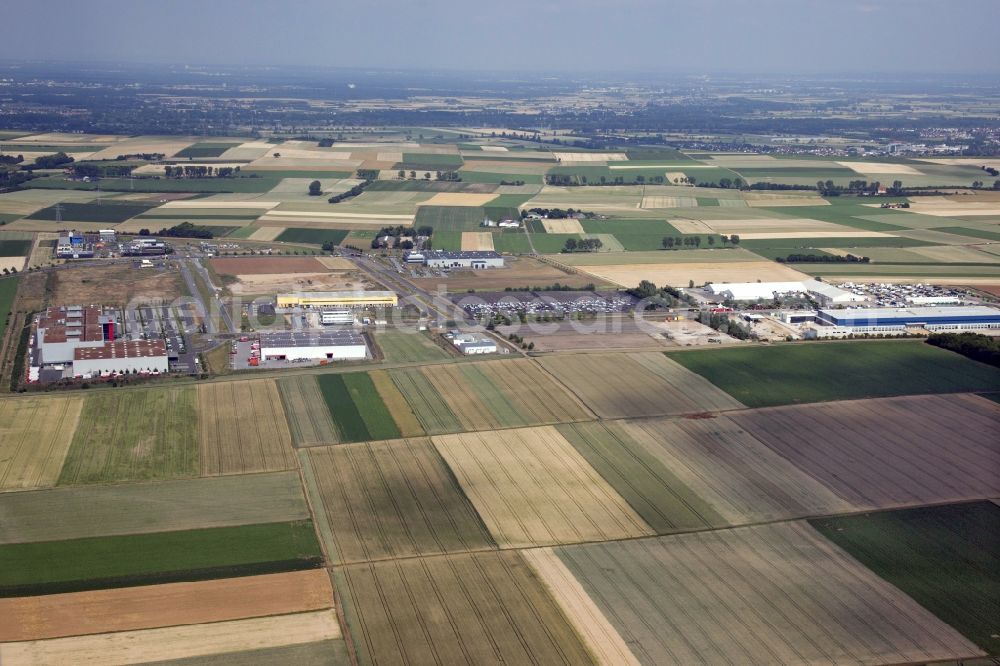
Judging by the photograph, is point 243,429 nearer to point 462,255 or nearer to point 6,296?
point 6,296

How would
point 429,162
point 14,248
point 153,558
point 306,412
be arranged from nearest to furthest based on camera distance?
1. point 153,558
2. point 306,412
3. point 14,248
4. point 429,162

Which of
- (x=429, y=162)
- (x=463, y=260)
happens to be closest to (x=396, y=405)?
(x=463, y=260)

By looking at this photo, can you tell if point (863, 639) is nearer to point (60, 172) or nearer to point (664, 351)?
point (664, 351)

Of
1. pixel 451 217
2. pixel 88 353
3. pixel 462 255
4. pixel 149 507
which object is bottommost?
pixel 149 507

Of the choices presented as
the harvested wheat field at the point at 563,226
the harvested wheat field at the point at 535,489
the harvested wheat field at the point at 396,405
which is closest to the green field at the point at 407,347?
the harvested wheat field at the point at 396,405

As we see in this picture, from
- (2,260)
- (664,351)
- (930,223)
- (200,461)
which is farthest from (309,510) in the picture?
(930,223)

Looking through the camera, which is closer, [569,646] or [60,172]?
[569,646]

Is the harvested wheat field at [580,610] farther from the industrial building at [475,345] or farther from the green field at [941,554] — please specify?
the industrial building at [475,345]
